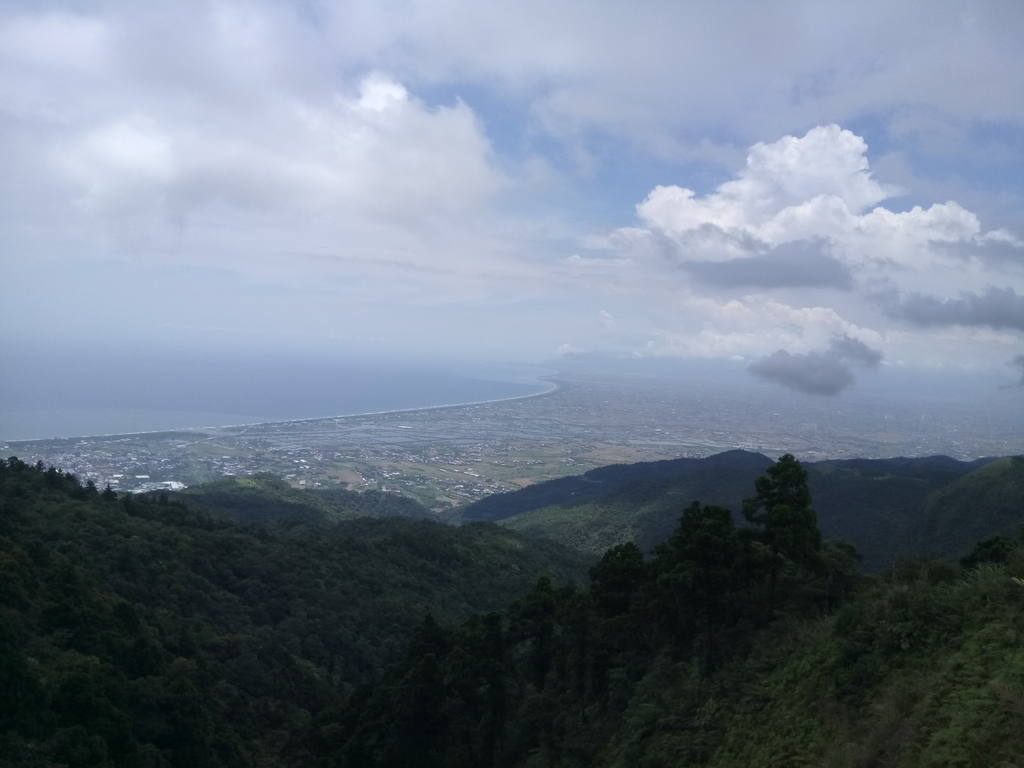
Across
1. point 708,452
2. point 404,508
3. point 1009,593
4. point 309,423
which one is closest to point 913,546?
point 1009,593

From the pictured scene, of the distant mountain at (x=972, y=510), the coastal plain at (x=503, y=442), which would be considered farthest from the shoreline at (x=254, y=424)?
the distant mountain at (x=972, y=510)

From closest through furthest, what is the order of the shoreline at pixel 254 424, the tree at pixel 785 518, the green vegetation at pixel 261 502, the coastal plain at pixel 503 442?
the tree at pixel 785 518, the green vegetation at pixel 261 502, the shoreline at pixel 254 424, the coastal plain at pixel 503 442

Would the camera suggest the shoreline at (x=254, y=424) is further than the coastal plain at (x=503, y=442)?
No

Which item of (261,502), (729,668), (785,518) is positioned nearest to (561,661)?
(729,668)

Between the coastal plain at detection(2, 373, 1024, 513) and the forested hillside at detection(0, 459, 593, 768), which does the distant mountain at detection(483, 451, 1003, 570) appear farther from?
the forested hillside at detection(0, 459, 593, 768)

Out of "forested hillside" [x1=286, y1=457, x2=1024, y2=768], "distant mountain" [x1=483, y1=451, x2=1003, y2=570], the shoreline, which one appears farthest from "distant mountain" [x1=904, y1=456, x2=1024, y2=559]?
the shoreline

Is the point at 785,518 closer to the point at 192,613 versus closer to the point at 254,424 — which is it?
the point at 192,613

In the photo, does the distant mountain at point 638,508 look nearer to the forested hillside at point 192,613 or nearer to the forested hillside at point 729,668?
the forested hillside at point 192,613
